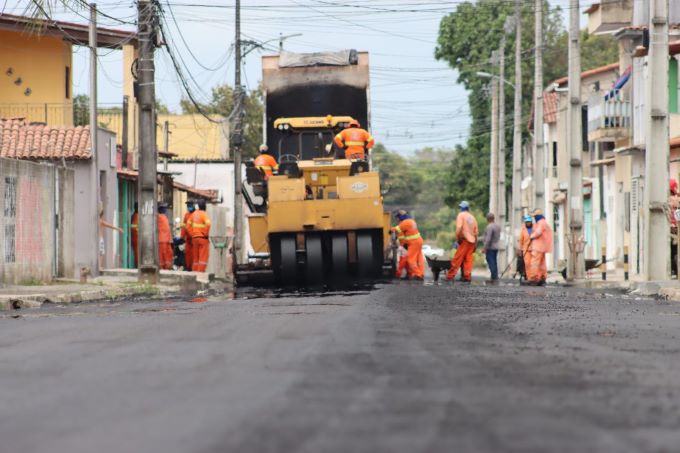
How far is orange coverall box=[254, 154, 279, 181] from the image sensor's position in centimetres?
2586

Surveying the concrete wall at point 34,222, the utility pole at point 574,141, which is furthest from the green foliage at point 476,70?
the concrete wall at point 34,222

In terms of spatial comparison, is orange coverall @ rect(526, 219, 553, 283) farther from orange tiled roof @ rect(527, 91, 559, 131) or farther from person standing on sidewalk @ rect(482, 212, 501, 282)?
orange tiled roof @ rect(527, 91, 559, 131)

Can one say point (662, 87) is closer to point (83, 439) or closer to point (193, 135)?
point (83, 439)

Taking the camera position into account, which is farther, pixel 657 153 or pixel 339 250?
pixel 657 153

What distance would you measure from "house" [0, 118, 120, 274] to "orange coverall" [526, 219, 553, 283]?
9666mm

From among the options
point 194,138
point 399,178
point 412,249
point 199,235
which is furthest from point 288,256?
point 399,178

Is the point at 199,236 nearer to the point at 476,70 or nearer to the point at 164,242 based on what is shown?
the point at 164,242

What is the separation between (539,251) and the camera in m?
30.1

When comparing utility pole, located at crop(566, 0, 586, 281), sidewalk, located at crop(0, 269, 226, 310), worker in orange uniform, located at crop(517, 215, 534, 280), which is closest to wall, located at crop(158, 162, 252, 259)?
utility pole, located at crop(566, 0, 586, 281)

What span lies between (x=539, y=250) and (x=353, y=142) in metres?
6.28

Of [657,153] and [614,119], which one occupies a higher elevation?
[614,119]

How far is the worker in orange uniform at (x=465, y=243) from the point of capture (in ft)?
98.7

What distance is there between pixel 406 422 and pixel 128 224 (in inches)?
1353

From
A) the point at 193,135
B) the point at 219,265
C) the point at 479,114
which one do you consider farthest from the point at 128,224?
the point at 479,114
